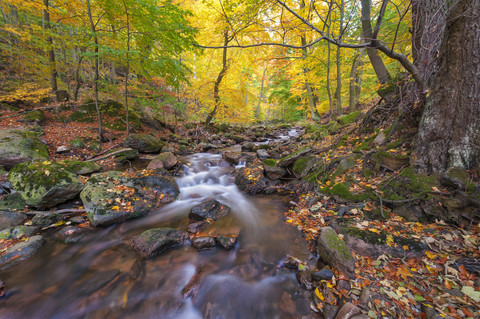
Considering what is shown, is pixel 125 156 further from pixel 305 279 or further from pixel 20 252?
A: pixel 305 279

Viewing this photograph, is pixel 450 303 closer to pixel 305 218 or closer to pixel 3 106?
pixel 305 218

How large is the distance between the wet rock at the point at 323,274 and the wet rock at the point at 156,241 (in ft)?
8.38

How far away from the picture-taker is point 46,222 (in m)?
4.01

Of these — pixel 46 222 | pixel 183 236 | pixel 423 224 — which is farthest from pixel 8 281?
pixel 423 224

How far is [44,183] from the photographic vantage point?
4305 millimetres

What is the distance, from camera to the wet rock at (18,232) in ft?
11.4

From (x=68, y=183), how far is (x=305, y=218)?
5.84m

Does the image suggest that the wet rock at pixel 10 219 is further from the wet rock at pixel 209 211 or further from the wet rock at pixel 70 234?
the wet rock at pixel 209 211

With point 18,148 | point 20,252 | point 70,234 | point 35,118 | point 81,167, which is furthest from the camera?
point 35,118

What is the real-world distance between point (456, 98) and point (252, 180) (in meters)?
4.88

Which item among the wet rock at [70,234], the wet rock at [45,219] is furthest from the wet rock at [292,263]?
the wet rock at [45,219]

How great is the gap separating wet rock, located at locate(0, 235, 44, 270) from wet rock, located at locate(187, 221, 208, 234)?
9.13 ft

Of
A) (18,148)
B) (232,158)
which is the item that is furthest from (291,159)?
(18,148)

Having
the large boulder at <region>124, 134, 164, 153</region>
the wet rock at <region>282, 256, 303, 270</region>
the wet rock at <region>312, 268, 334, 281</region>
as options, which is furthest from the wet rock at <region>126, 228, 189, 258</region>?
the large boulder at <region>124, 134, 164, 153</region>
